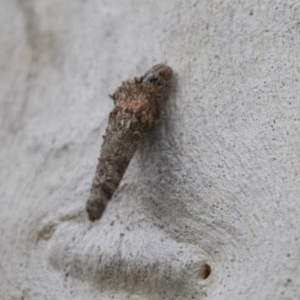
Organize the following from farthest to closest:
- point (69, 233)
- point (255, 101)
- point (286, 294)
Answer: point (69, 233)
point (255, 101)
point (286, 294)

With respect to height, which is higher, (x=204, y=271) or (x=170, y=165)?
(x=170, y=165)

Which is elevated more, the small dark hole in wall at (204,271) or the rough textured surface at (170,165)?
the rough textured surface at (170,165)

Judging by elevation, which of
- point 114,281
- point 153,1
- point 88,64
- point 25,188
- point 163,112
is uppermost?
point 153,1

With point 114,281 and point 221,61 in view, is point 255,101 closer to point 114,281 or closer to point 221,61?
point 221,61

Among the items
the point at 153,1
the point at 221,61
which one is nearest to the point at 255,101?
the point at 221,61

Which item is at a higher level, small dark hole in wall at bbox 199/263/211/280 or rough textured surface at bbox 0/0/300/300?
rough textured surface at bbox 0/0/300/300
